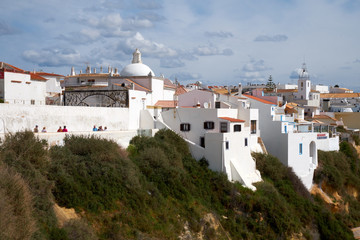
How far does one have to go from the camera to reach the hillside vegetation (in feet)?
49.8

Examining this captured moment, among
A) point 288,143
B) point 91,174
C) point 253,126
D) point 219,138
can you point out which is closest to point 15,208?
point 91,174

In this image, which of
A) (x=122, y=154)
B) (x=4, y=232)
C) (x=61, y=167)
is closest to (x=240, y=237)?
(x=122, y=154)

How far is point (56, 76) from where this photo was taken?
4956cm

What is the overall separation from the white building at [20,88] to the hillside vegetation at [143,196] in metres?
9.33

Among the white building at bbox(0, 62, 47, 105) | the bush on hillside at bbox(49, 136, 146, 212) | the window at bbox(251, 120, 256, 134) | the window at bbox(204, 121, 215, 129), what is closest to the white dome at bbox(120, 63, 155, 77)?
the white building at bbox(0, 62, 47, 105)

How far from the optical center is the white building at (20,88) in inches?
1139

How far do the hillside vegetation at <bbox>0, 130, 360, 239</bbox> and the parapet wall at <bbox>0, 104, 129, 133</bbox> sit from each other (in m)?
2.83

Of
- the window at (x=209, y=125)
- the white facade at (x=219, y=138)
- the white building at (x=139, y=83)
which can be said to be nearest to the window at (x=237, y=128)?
the white facade at (x=219, y=138)

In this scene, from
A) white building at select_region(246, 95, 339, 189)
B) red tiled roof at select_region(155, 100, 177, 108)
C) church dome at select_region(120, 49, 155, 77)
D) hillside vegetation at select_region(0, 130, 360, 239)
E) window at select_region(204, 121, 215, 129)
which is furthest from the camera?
church dome at select_region(120, 49, 155, 77)

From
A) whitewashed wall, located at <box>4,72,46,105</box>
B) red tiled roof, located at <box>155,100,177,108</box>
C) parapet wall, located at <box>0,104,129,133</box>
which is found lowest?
parapet wall, located at <box>0,104,129,133</box>

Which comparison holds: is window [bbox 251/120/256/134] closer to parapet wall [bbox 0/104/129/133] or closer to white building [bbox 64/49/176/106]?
white building [bbox 64/49/176/106]

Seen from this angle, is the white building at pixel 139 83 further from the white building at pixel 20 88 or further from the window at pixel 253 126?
the window at pixel 253 126

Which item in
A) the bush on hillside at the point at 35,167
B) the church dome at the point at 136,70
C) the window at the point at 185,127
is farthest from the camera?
the church dome at the point at 136,70

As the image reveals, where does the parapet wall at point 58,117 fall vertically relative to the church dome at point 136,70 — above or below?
below
